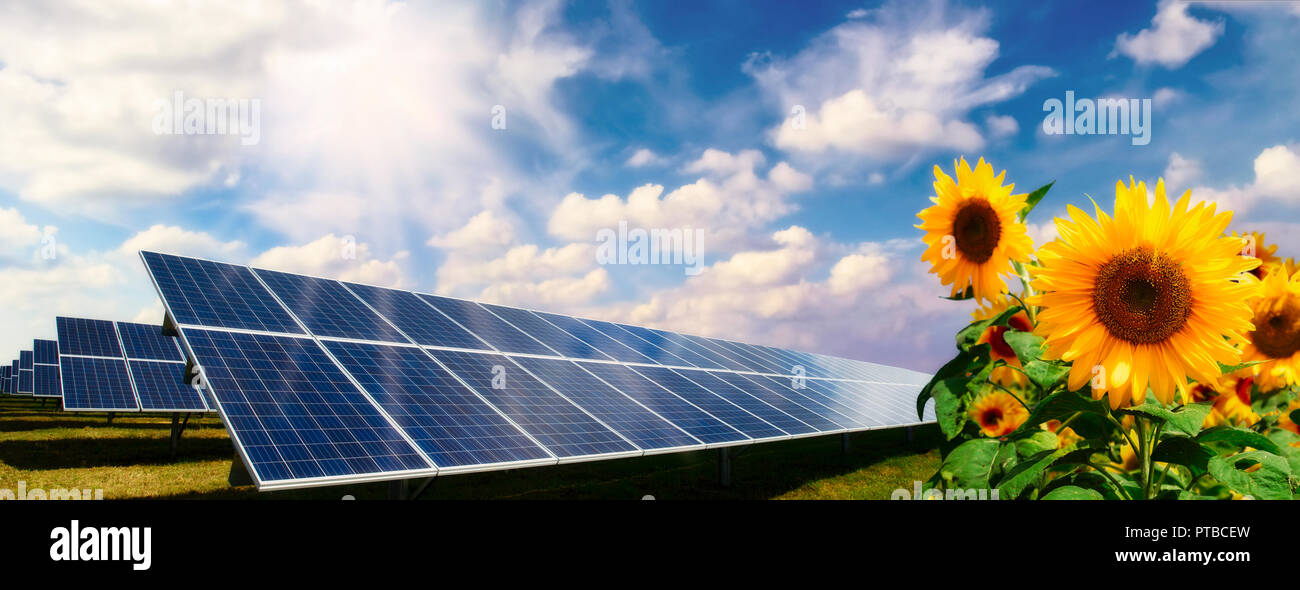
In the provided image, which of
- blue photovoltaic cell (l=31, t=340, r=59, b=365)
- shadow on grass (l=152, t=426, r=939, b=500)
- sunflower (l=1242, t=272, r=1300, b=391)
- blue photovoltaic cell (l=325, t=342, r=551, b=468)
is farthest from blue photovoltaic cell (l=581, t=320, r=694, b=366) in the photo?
blue photovoltaic cell (l=31, t=340, r=59, b=365)

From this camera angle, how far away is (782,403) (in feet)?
46.1

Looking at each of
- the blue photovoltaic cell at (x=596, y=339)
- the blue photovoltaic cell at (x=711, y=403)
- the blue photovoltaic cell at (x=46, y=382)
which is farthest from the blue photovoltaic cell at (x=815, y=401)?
the blue photovoltaic cell at (x=46, y=382)

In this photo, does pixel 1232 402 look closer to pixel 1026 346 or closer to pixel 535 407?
pixel 1026 346

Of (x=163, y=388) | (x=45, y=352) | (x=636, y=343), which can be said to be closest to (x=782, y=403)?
(x=636, y=343)

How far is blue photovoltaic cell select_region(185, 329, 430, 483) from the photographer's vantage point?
243 inches

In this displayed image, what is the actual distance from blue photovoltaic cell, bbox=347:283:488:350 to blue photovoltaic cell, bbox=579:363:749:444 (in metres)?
2.25

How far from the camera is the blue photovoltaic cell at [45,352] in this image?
101 feet

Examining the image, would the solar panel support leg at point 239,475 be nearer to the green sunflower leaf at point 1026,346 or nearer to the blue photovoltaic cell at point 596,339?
the green sunflower leaf at point 1026,346

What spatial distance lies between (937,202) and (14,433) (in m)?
27.3

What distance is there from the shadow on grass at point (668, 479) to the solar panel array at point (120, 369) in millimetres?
5910

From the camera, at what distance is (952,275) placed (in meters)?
2.15

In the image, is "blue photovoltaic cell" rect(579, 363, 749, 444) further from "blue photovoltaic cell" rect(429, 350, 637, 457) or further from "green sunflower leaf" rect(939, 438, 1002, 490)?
"green sunflower leaf" rect(939, 438, 1002, 490)

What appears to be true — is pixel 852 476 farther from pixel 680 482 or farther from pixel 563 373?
pixel 563 373

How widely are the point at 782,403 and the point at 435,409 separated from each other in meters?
7.92
